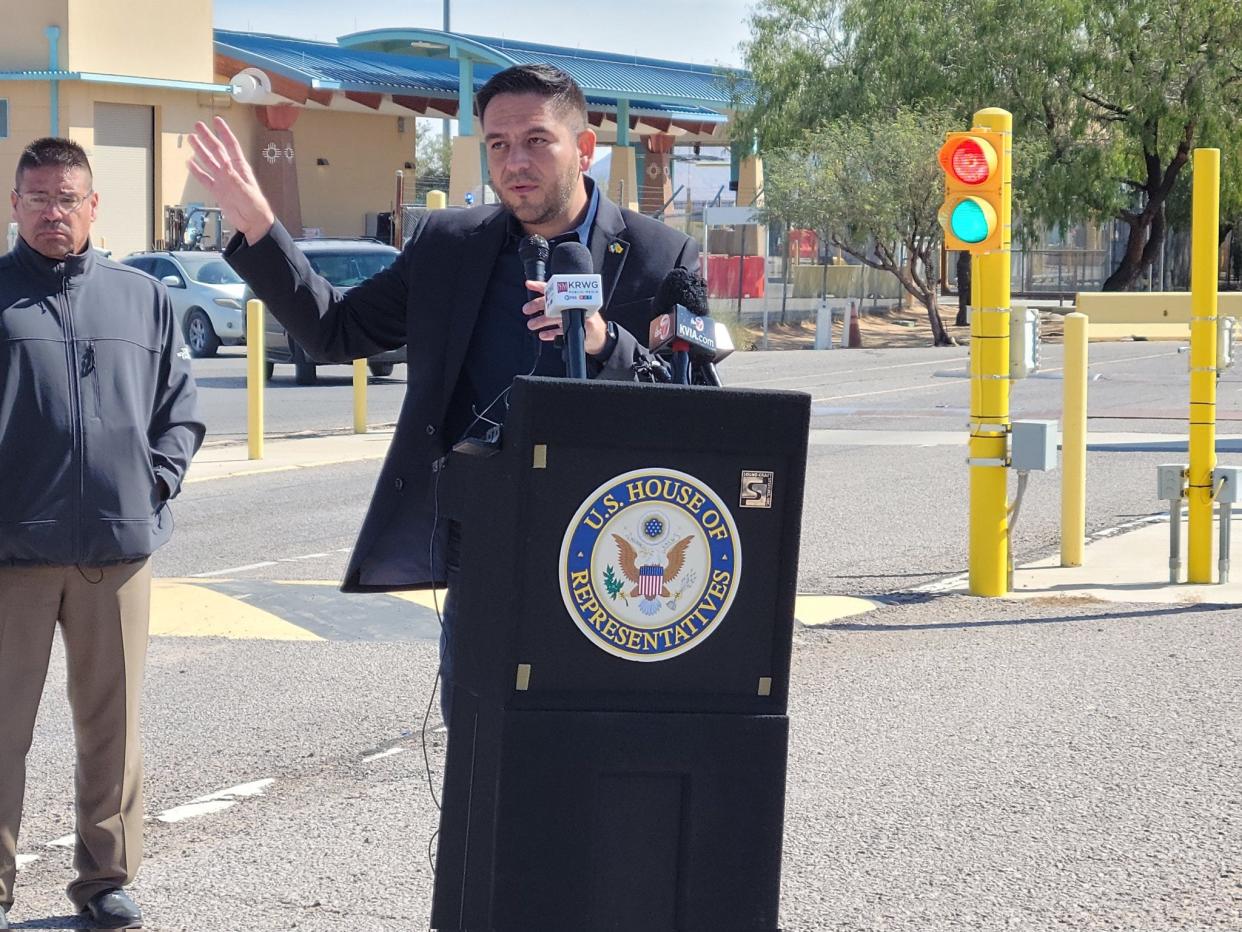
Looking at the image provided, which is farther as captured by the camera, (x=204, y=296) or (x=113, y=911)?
(x=204, y=296)

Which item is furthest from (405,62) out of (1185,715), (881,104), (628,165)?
(1185,715)

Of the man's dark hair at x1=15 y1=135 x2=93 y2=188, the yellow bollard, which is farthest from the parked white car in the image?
the man's dark hair at x1=15 y1=135 x2=93 y2=188

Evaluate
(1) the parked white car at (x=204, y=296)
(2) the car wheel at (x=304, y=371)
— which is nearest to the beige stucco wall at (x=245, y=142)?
(1) the parked white car at (x=204, y=296)

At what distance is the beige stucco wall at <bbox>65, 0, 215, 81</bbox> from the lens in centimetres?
4028

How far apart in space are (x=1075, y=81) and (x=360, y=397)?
93.6 feet

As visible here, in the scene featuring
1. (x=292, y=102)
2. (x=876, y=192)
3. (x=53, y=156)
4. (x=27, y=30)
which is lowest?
(x=53, y=156)

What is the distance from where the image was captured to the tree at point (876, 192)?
37938 millimetres

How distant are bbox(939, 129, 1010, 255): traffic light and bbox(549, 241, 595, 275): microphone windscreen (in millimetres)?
5774

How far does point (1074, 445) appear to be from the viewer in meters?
Result: 10.1

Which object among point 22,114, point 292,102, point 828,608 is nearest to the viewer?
point 828,608

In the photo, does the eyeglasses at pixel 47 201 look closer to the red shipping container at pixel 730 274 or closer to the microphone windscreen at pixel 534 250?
the microphone windscreen at pixel 534 250

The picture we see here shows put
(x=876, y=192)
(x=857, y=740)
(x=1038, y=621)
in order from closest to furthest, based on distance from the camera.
A: (x=857, y=740) → (x=1038, y=621) → (x=876, y=192)

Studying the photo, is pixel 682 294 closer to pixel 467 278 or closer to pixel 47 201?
pixel 467 278

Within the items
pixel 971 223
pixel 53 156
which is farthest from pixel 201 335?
pixel 53 156
